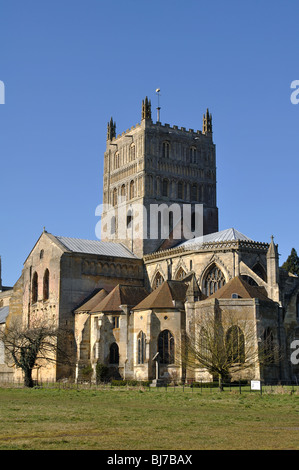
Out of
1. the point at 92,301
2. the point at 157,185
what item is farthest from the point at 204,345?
the point at 157,185

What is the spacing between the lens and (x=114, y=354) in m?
63.7

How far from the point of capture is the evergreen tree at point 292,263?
297ft

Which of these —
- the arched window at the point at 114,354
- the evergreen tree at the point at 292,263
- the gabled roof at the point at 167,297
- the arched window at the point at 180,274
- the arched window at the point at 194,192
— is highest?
the arched window at the point at 194,192

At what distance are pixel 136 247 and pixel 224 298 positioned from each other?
2648 centimetres

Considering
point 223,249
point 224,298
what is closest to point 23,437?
point 224,298

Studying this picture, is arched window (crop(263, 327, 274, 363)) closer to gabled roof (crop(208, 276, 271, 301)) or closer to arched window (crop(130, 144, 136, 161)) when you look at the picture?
gabled roof (crop(208, 276, 271, 301))

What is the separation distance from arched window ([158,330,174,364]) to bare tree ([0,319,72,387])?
9.99 m

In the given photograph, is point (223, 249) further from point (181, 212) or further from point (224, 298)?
point (181, 212)

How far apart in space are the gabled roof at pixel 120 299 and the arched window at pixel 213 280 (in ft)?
20.8

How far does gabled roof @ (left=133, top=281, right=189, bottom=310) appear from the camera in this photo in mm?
59812

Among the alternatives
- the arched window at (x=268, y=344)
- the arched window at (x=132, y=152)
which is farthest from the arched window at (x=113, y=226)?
the arched window at (x=268, y=344)

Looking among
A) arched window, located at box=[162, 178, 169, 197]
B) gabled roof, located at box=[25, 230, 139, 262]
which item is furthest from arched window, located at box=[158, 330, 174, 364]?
arched window, located at box=[162, 178, 169, 197]

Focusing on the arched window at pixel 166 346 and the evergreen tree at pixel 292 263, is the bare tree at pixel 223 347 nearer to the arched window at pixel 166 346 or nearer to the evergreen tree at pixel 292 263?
the arched window at pixel 166 346

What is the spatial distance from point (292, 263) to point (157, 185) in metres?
22.4
